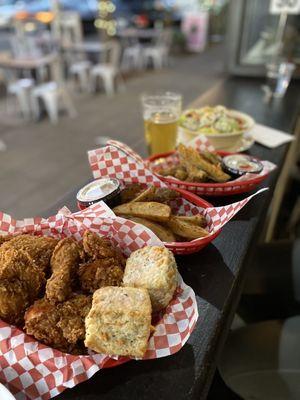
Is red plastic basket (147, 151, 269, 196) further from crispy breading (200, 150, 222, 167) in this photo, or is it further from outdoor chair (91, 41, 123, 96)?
outdoor chair (91, 41, 123, 96)

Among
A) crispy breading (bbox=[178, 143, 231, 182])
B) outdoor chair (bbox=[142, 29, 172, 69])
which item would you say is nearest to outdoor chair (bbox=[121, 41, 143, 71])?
outdoor chair (bbox=[142, 29, 172, 69])

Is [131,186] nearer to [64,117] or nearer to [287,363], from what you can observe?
[287,363]

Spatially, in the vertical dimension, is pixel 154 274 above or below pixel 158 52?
above

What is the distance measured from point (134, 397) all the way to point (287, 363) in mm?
767

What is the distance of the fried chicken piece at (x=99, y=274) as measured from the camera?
858 millimetres

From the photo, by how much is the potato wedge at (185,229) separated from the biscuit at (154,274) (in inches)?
7.1

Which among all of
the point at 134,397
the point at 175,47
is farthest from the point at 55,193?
the point at 175,47

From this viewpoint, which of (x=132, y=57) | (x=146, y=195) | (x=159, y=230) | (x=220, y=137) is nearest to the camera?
(x=159, y=230)

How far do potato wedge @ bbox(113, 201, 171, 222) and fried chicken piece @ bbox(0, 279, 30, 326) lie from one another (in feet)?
1.21

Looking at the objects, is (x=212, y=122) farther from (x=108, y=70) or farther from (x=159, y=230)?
(x=108, y=70)

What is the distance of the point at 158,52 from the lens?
10211 mm

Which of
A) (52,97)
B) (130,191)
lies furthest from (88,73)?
(130,191)

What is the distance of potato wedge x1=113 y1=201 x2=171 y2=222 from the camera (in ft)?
3.48

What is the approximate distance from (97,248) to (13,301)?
0.23 meters
